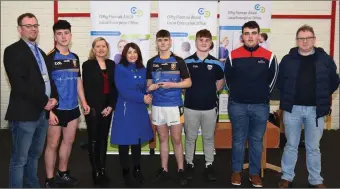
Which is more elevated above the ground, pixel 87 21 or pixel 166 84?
pixel 87 21

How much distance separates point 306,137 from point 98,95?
2.04 m

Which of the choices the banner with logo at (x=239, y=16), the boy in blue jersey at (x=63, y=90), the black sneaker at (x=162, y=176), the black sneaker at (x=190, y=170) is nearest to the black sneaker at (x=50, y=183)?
the boy in blue jersey at (x=63, y=90)

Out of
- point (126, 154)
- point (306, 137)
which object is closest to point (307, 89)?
point (306, 137)

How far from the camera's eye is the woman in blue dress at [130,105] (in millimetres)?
3537

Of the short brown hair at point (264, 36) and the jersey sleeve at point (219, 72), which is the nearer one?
the jersey sleeve at point (219, 72)

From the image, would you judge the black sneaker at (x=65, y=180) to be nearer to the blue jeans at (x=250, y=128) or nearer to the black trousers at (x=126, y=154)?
the black trousers at (x=126, y=154)

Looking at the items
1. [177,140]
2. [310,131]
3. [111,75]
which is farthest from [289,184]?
[111,75]

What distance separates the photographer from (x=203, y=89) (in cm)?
368

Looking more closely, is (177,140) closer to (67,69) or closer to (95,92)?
(95,92)

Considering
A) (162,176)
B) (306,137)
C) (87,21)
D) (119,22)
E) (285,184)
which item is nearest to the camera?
(306,137)

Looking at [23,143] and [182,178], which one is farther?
[182,178]

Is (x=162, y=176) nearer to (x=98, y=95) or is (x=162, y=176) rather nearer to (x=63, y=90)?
(x=98, y=95)

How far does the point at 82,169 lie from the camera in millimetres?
4242

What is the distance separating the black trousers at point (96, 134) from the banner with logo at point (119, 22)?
1.16 metres
